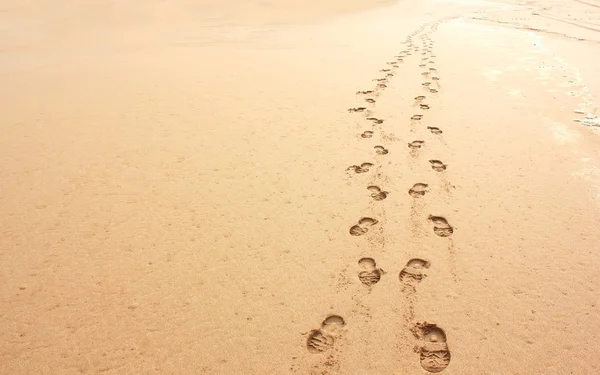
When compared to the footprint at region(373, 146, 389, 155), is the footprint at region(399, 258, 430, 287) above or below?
below

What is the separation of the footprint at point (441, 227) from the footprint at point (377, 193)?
1.32 feet

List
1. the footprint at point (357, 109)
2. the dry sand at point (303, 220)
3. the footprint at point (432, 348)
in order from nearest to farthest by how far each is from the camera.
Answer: the footprint at point (432, 348)
the dry sand at point (303, 220)
the footprint at point (357, 109)

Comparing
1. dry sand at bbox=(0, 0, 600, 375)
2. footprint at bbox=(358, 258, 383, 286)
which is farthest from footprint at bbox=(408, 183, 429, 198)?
footprint at bbox=(358, 258, 383, 286)

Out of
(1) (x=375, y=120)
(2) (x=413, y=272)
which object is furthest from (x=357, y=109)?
(2) (x=413, y=272)

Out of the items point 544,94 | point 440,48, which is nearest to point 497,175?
point 544,94

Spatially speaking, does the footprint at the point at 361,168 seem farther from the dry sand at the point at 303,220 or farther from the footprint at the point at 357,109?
the footprint at the point at 357,109

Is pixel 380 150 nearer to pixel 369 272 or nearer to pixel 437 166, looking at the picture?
pixel 437 166

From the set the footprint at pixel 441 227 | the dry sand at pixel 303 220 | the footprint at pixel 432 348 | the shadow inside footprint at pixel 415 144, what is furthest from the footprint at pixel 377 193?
the footprint at pixel 432 348

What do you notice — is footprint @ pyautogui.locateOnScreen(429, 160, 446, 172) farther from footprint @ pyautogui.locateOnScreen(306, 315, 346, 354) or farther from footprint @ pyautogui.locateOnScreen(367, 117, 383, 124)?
footprint @ pyautogui.locateOnScreen(306, 315, 346, 354)

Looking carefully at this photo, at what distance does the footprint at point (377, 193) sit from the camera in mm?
2871

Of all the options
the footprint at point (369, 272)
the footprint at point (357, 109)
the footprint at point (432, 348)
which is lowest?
the footprint at point (432, 348)

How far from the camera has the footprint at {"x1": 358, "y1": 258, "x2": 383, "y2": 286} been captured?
7.23ft

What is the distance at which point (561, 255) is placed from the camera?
231 centimetres

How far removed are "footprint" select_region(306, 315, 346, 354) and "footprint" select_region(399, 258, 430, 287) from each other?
497 mm
